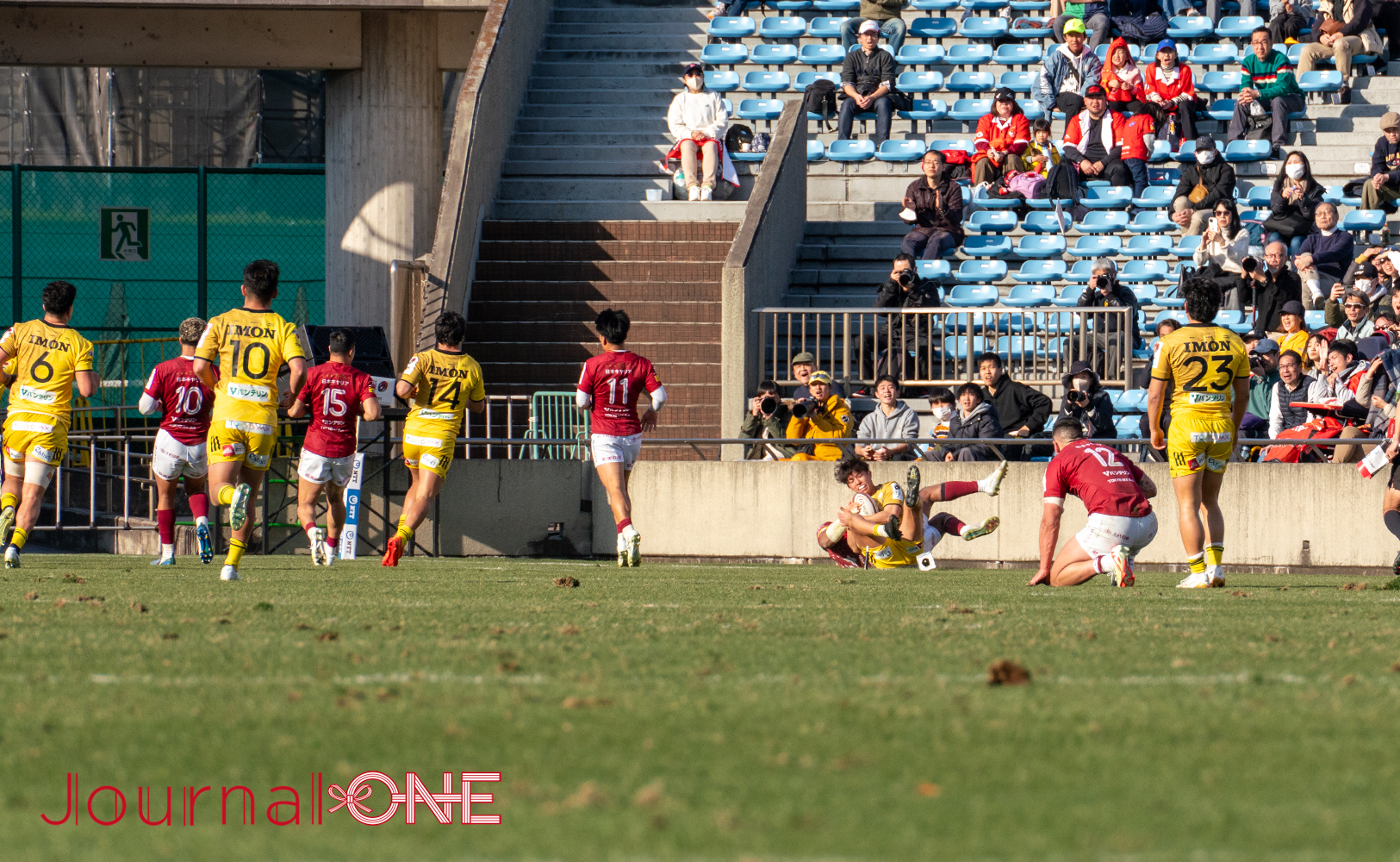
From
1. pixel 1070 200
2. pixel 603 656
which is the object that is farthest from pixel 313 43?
pixel 603 656

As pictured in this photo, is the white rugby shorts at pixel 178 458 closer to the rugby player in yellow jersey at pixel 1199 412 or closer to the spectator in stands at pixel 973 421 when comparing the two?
the rugby player in yellow jersey at pixel 1199 412

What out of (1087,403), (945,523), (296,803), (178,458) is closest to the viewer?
(296,803)

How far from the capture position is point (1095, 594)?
10344 millimetres

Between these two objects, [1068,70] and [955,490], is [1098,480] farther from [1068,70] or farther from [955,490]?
[1068,70]

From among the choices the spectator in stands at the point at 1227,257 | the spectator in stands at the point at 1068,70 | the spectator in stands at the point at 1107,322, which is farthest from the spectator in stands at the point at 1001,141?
the spectator in stands at the point at 1107,322

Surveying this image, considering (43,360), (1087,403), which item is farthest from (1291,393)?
(43,360)

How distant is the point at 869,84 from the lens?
24719 millimetres

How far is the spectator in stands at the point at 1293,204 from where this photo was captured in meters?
21.2

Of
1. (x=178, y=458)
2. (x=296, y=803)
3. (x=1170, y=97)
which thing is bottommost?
(x=296, y=803)

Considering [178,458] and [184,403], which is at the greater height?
[184,403]

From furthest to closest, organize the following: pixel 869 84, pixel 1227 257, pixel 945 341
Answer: pixel 869 84 → pixel 1227 257 → pixel 945 341

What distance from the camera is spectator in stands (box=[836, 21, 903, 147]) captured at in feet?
80.5

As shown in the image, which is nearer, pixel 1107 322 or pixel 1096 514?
pixel 1096 514

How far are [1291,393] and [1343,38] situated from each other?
9686 mm
